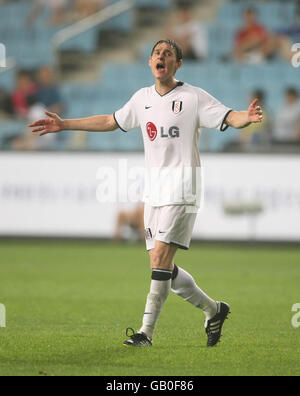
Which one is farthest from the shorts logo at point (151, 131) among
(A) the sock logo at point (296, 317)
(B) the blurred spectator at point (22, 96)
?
(B) the blurred spectator at point (22, 96)

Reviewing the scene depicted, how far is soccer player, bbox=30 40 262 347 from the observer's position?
685cm

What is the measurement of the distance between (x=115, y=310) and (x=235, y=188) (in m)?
9.01

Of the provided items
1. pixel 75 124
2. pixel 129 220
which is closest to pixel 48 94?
pixel 129 220

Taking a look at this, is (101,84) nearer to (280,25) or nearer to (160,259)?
(280,25)

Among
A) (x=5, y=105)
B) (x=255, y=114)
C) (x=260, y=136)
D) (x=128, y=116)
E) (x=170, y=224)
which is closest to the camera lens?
(x=255, y=114)

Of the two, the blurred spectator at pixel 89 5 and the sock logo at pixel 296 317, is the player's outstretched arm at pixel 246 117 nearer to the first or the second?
Result: the sock logo at pixel 296 317

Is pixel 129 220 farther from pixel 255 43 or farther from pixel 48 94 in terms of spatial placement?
pixel 255 43

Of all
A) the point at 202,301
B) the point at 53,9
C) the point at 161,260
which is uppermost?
the point at 53,9

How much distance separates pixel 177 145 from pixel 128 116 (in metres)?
0.58

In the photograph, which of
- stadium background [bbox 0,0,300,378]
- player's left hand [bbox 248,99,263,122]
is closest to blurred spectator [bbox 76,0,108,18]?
stadium background [bbox 0,0,300,378]

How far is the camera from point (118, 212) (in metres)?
18.2

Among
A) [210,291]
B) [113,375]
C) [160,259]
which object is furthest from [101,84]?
[113,375]

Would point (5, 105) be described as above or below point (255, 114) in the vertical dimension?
above

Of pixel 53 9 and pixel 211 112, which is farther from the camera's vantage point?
pixel 53 9
